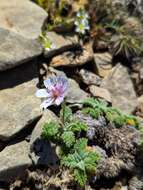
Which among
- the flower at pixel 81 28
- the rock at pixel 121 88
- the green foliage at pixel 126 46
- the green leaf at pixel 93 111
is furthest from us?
the green foliage at pixel 126 46

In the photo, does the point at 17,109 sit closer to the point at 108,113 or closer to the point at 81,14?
the point at 108,113

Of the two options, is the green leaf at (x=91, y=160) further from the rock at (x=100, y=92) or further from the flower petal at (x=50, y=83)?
the rock at (x=100, y=92)

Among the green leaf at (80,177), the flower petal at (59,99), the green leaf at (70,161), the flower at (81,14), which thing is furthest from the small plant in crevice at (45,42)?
the green leaf at (80,177)

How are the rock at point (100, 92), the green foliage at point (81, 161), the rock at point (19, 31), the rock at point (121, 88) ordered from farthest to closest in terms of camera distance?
1. the rock at point (121, 88)
2. the rock at point (100, 92)
3. the rock at point (19, 31)
4. the green foliage at point (81, 161)

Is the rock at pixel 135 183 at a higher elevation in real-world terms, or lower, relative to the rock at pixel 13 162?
lower

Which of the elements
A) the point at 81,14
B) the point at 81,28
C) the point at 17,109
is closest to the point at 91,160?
the point at 17,109

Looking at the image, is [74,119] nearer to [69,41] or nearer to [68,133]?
[68,133]

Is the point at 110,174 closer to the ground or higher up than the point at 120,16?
closer to the ground

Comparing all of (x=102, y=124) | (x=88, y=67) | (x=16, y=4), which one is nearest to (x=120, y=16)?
(x=88, y=67)
